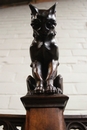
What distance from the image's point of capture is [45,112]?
547 millimetres

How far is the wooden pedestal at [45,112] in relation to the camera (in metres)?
0.52

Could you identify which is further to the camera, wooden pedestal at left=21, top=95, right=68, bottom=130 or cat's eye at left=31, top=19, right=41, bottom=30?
cat's eye at left=31, top=19, right=41, bottom=30

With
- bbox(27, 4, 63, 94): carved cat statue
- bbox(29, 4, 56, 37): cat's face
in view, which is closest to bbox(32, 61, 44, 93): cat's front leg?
bbox(27, 4, 63, 94): carved cat statue

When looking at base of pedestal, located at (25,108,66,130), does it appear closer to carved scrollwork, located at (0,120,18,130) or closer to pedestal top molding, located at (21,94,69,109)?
pedestal top molding, located at (21,94,69,109)

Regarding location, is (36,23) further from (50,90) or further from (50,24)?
(50,90)

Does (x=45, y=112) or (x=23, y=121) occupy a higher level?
(x=45, y=112)

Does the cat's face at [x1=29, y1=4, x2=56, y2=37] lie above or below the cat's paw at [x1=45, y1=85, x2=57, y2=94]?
above

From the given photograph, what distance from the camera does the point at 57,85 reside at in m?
0.70

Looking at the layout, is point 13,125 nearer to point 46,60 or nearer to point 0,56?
point 46,60

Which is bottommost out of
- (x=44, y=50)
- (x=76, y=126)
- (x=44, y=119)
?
(x=76, y=126)

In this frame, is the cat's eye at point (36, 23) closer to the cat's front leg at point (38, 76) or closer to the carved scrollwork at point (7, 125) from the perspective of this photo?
the cat's front leg at point (38, 76)

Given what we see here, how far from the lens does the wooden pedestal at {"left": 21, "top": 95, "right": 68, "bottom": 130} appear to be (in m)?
0.52

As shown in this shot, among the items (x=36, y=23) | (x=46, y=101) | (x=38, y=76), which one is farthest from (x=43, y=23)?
(x=46, y=101)

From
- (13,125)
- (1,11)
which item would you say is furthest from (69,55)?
(1,11)
